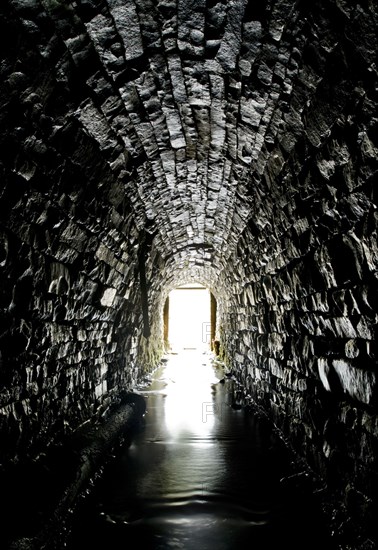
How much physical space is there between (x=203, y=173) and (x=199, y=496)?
3.33 metres

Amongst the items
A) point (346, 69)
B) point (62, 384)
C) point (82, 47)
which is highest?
point (82, 47)

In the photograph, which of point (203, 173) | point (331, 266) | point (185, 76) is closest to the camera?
point (331, 266)

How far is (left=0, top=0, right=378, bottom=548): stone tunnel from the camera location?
2.37m

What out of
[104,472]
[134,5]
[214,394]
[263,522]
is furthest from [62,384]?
[214,394]

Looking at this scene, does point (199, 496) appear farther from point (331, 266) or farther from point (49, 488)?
point (331, 266)

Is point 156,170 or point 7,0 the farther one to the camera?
point 156,170

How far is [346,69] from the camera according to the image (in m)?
2.17

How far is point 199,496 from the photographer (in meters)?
3.74

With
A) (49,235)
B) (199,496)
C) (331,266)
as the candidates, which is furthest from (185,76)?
(199,496)

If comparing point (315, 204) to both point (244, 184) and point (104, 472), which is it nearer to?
point (244, 184)

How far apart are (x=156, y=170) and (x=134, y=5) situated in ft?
7.95

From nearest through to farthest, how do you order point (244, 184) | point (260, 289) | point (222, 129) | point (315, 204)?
point (315, 204)
point (222, 129)
point (244, 184)
point (260, 289)

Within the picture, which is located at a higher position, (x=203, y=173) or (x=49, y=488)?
(x=203, y=173)

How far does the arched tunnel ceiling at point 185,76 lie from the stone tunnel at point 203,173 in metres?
0.01
